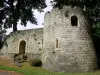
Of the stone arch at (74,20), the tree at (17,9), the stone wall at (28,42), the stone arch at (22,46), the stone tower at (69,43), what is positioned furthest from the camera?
the tree at (17,9)

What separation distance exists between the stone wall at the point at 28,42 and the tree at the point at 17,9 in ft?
26.8

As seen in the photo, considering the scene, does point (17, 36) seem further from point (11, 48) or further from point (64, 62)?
point (64, 62)

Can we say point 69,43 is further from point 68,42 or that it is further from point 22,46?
point 22,46

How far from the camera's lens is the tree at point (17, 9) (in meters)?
39.6

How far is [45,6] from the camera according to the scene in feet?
133

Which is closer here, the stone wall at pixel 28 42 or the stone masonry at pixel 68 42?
the stone masonry at pixel 68 42

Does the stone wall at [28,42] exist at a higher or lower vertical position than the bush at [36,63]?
higher

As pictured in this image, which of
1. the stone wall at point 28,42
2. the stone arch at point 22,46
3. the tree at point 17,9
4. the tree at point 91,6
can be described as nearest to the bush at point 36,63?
the stone wall at point 28,42

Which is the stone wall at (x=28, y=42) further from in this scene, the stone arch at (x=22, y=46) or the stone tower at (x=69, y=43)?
the stone tower at (x=69, y=43)

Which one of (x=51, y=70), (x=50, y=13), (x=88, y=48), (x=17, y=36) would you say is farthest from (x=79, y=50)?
(x=17, y=36)

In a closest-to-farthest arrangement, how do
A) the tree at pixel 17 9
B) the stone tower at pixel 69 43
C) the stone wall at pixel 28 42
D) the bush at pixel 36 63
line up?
the stone tower at pixel 69 43 < the bush at pixel 36 63 < the stone wall at pixel 28 42 < the tree at pixel 17 9

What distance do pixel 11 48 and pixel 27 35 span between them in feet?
12.1

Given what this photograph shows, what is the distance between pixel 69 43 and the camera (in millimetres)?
21781

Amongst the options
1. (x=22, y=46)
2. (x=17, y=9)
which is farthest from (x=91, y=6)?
(x=17, y=9)
